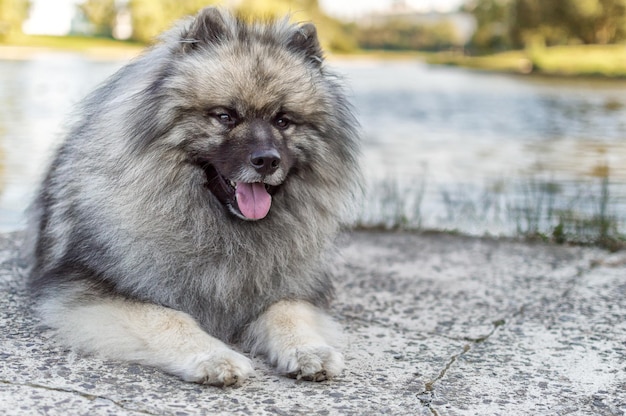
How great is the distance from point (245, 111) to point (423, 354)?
1.28m

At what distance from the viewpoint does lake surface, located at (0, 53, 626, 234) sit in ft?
22.2

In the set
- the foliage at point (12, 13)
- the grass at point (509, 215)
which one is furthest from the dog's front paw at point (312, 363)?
the foliage at point (12, 13)

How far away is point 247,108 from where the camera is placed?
117 inches

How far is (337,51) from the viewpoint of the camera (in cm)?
8206

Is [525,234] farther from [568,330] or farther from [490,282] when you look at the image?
[568,330]

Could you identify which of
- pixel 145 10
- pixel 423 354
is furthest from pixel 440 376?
pixel 145 10

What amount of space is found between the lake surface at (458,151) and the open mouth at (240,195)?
0.73m

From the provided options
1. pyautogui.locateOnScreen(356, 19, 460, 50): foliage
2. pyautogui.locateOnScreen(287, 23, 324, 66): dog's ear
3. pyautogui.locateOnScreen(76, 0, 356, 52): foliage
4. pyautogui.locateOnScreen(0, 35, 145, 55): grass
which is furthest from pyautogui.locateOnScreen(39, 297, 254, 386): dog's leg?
pyautogui.locateOnScreen(356, 19, 460, 50): foliage

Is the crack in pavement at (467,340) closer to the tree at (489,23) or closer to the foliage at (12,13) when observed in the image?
the foliage at (12,13)

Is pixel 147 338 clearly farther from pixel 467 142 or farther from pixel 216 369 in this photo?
pixel 467 142

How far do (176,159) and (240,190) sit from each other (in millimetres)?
287

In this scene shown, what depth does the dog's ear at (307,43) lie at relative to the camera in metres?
3.28

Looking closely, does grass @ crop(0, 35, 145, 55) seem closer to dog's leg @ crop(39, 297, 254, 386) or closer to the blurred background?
the blurred background

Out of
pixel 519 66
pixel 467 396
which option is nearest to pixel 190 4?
pixel 519 66
